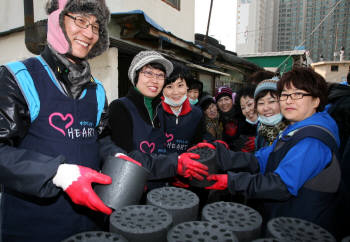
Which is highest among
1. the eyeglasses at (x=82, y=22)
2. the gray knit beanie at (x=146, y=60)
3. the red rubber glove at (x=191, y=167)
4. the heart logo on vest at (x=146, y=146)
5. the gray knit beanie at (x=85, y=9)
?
the gray knit beanie at (x=85, y=9)

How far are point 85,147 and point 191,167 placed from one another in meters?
0.85

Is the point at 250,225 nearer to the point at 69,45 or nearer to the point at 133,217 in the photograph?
the point at 133,217

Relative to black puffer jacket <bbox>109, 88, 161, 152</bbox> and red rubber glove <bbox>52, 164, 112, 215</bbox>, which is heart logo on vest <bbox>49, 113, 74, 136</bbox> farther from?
black puffer jacket <bbox>109, 88, 161, 152</bbox>

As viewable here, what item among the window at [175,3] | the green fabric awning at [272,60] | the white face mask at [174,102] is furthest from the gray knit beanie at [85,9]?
the green fabric awning at [272,60]

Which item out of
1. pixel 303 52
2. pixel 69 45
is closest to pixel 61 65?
pixel 69 45

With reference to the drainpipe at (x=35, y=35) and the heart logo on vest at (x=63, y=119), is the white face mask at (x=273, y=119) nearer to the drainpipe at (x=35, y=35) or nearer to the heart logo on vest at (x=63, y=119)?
the heart logo on vest at (x=63, y=119)

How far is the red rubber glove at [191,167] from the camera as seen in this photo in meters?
1.84

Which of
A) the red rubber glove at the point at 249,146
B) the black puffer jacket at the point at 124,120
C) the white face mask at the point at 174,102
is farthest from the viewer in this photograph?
the red rubber glove at the point at 249,146

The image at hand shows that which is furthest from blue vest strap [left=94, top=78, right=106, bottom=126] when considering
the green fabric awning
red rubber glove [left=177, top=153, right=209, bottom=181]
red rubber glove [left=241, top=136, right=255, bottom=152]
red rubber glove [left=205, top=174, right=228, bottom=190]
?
the green fabric awning

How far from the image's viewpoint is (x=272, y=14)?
4969 cm

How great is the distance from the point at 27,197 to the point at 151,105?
1341 mm

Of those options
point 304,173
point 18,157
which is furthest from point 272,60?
point 18,157

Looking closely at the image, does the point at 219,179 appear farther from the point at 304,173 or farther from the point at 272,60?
the point at 272,60

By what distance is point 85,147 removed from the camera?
149 centimetres
